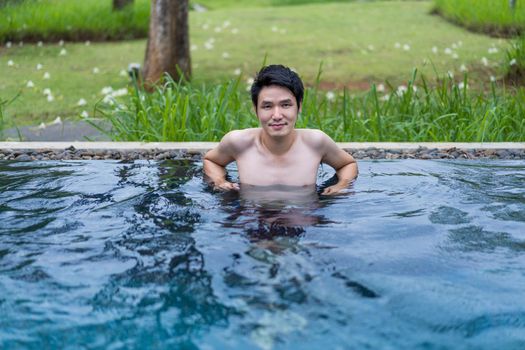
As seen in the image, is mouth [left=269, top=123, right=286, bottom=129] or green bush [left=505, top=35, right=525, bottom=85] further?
green bush [left=505, top=35, right=525, bottom=85]

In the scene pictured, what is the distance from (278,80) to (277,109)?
16 cm

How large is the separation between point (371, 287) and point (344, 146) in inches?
109

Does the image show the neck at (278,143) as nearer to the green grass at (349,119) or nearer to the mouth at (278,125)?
the mouth at (278,125)

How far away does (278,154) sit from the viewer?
484cm

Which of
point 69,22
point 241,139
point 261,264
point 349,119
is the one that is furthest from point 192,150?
point 69,22

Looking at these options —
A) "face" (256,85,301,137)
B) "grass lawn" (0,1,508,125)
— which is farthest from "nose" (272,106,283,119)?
"grass lawn" (0,1,508,125)

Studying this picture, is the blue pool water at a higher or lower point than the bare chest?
lower

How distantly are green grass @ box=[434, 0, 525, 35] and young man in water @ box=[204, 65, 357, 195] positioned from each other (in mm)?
8292

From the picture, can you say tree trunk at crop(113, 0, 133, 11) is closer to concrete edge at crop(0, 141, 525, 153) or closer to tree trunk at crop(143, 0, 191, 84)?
tree trunk at crop(143, 0, 191, 84)

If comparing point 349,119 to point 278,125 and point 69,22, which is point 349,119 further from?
point 69,22

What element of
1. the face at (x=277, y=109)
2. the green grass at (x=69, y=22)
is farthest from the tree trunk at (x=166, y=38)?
the face at (x=277, y=109)

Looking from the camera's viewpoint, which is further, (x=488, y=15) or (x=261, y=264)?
(x=488, y=15)

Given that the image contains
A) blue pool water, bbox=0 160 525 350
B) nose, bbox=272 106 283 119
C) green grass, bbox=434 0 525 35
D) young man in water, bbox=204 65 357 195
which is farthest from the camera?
green grass, bbox=434 0 525 35

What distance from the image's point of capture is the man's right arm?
488cm
